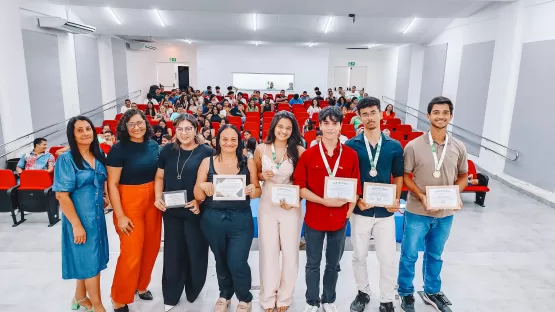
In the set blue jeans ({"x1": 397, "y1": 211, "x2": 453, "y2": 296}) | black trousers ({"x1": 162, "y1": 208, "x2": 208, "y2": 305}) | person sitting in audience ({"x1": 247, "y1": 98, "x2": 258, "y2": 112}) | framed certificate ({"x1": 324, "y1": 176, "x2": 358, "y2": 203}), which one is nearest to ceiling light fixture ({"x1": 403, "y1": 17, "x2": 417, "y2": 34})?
person sitting in audience ({"x1": 247, "y1": 98, "x2": 258, "y2": 112})

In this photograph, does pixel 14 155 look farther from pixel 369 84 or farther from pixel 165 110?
pixel 369 84

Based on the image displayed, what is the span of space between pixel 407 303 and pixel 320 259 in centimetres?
84

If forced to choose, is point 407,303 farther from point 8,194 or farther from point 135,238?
point 8,194

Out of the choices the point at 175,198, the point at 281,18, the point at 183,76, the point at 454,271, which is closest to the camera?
the point at 175,198

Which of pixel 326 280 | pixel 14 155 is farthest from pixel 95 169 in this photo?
pixel 14 155

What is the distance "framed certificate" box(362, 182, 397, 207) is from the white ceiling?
6.81m

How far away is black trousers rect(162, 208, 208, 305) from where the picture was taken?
2.62 m

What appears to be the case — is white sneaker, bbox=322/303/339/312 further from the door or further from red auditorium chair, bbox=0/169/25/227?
the door

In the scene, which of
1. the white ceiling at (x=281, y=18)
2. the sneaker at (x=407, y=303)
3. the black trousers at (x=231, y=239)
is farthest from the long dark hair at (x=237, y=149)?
the white ceiling at (x=281, y=18)

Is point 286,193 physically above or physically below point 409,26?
below

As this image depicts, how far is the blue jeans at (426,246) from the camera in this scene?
271 centimetres

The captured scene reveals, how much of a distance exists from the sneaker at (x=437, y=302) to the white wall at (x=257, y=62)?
1542 centimetres

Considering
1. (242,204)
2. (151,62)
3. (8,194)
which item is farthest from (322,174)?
(151,62)

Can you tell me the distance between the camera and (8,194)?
15.9 ft
